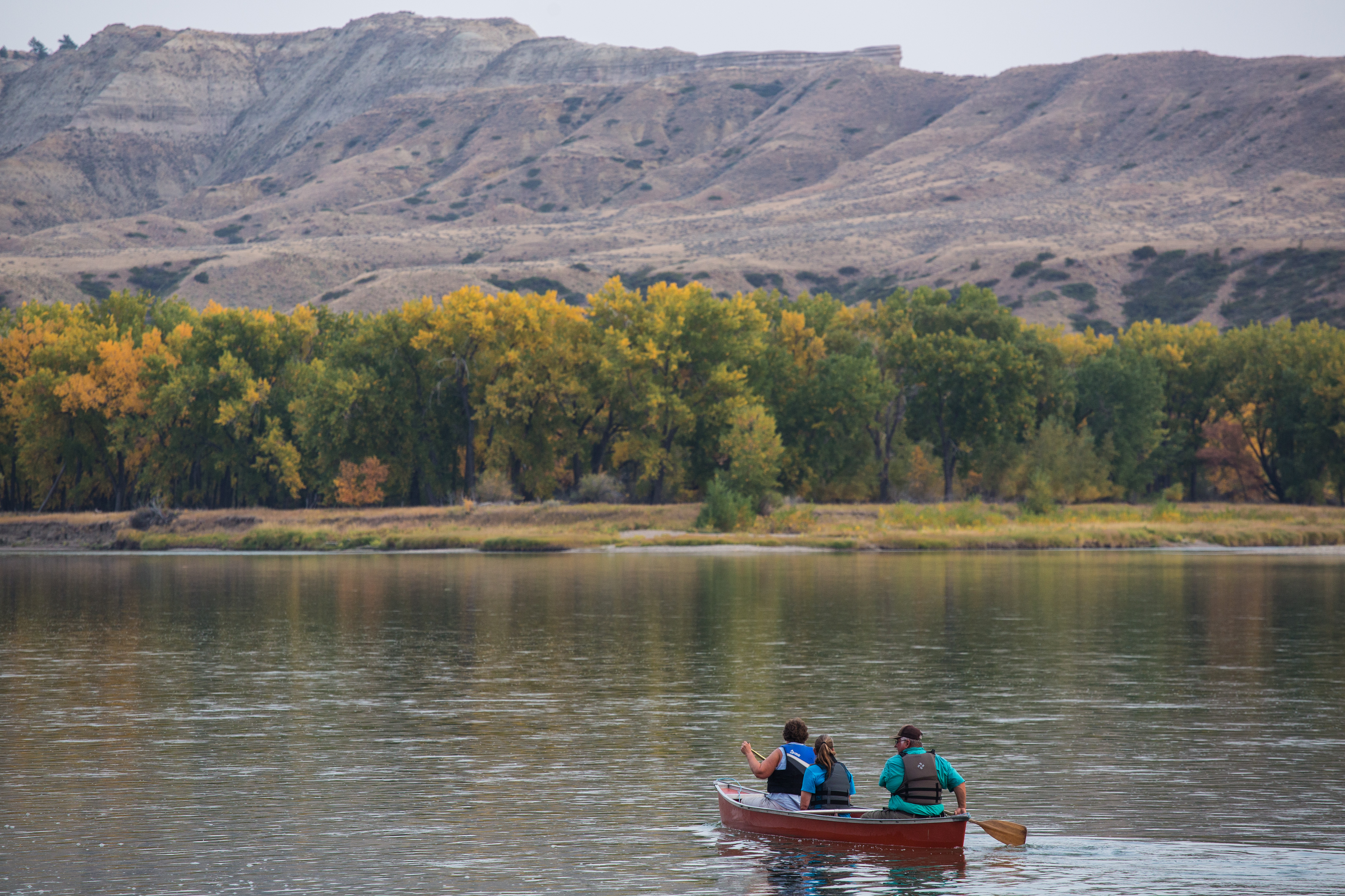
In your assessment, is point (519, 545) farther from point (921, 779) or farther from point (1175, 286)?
point (1175, 286)

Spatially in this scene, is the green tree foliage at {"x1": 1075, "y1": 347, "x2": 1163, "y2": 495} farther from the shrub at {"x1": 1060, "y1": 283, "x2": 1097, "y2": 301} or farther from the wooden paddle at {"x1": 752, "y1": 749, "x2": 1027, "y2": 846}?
the wooden paddle at {"x1": 752, "y1": 749, "x2": 1027, "y2": 846}

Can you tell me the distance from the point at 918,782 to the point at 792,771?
186 centimetres

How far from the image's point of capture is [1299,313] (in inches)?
6501

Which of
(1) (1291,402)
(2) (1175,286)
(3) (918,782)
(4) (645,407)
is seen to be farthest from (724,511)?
(2) (1175,286)

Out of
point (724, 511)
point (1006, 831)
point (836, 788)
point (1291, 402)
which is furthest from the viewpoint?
point (1291, 402)

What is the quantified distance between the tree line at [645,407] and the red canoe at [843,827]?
236ft

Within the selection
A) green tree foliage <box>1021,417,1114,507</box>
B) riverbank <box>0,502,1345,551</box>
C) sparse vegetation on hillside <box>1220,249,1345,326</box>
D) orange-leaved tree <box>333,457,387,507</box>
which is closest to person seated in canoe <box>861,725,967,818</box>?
riverbank <box>0,502,1345,551</box>

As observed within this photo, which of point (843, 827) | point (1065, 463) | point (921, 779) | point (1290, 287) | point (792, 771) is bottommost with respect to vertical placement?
point (843, 827)

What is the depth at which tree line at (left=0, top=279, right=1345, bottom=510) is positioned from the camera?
97312 mm

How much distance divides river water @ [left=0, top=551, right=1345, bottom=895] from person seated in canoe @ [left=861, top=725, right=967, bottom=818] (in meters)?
0.61

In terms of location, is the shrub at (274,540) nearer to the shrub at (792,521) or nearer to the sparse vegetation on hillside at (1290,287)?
the shrub at (792,521)

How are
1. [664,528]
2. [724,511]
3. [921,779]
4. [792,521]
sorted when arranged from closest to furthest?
[921,779] → [724,511] → [664,528] → [792,521]

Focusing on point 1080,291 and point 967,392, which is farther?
point 1080,291

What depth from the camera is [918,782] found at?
730 inches
